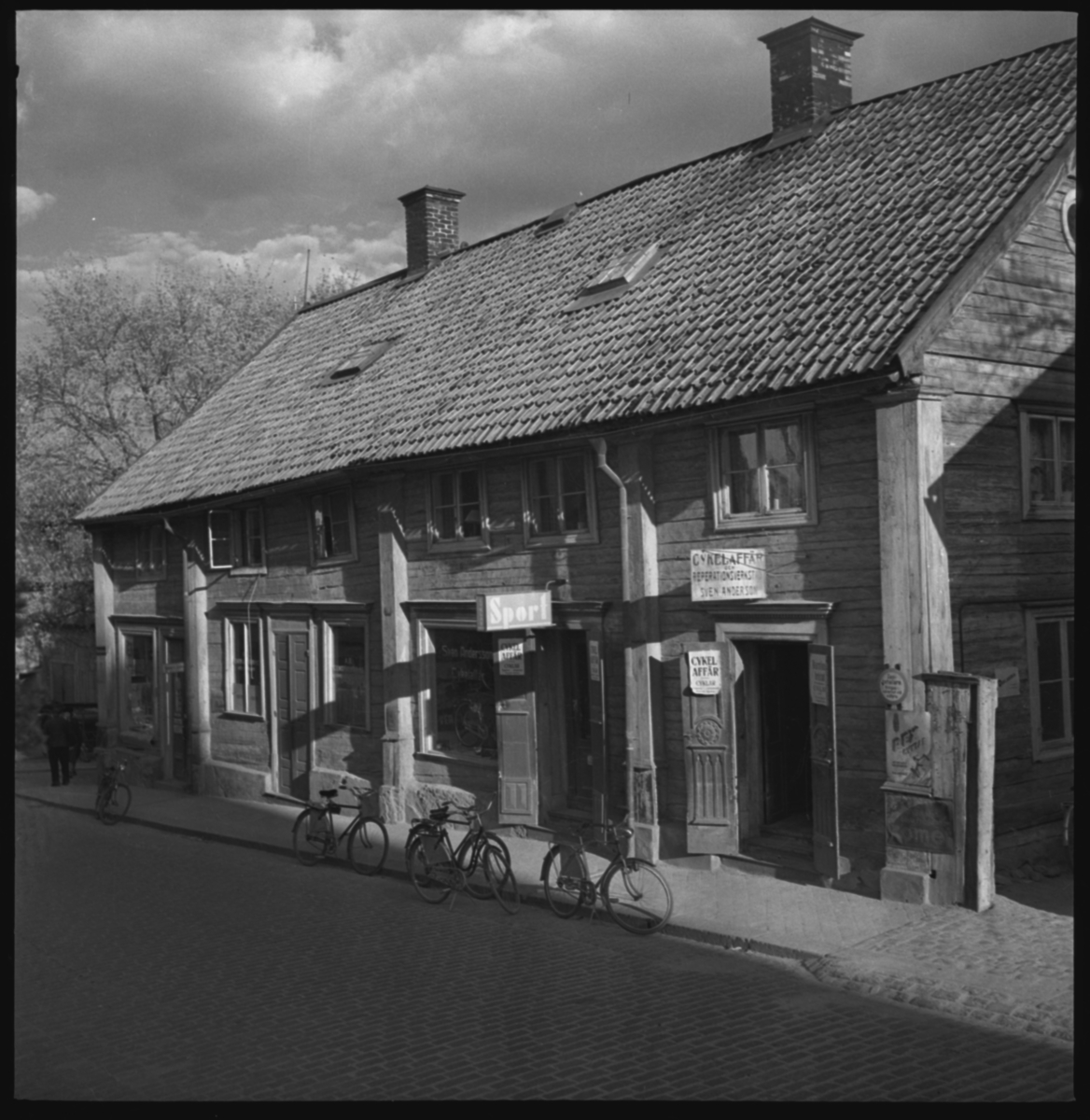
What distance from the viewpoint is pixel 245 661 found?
20.9 meters

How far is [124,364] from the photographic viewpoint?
99.0 ft

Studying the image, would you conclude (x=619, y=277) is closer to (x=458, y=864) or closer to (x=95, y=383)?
(x=458, y=864)

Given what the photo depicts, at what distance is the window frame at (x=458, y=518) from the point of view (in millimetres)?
15484

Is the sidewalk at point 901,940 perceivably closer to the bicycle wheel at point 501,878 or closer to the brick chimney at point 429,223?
the bicycle wheel at point 501,878

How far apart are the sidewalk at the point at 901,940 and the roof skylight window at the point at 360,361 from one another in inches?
360

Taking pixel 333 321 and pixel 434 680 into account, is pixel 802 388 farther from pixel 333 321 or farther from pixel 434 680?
pixel 333 321

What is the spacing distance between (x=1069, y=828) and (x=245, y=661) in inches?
545

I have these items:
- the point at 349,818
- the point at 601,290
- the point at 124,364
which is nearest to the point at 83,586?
the point at 124,364

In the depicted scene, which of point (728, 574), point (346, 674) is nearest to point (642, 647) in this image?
point (728, 574)

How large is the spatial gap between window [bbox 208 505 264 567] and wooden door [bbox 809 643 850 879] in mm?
11227

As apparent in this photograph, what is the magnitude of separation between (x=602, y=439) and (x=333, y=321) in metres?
12.2

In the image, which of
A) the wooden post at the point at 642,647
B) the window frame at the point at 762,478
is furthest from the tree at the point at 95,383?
the window frame at the point at 762,478

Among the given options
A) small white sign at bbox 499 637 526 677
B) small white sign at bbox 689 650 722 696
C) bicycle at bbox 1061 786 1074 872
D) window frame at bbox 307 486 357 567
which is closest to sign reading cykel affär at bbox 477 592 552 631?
small white sign at bbox 499 637 526 677

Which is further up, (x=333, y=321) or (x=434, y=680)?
(x=333, y=321)
